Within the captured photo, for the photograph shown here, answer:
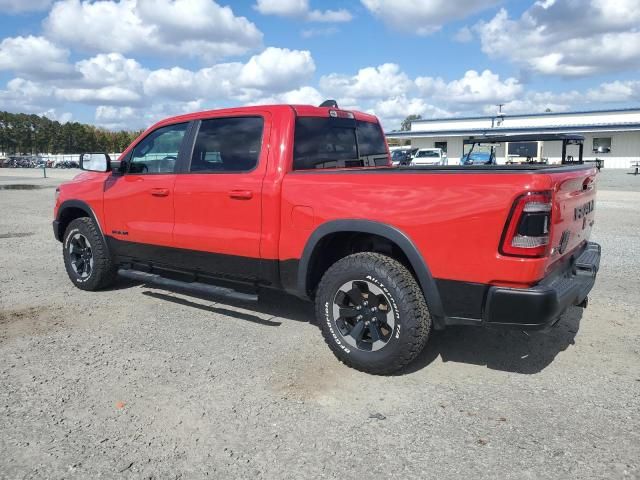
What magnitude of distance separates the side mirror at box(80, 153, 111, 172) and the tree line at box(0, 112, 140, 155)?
110275 mm

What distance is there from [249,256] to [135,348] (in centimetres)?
115

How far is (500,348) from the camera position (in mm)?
4102

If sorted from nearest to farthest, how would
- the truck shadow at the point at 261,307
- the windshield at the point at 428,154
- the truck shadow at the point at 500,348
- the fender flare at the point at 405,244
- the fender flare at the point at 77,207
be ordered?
the fender flare at the point at 405,244, the truck shadow at the point at 500,348, the truck shadow at the point at 261,307, the fender flare at the point at 77,207, the windshield at the point at 428,154

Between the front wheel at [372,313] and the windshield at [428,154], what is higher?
the windshield at [428,154]

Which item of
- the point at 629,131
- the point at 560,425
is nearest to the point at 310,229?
the point at 560,425

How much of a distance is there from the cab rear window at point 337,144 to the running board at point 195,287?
1.13 metres

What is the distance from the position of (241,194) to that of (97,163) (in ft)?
6.17

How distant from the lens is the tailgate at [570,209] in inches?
121

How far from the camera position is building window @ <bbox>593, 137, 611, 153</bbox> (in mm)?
42812

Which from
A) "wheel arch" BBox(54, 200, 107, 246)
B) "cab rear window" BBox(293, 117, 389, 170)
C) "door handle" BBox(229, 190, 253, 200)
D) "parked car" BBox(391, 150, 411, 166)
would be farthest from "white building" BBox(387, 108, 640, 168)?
"door handle" BBox(229, 190, 253, 200)

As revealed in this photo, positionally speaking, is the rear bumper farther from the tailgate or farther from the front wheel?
the front wheel

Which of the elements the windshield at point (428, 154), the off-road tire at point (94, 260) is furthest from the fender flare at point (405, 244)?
the windshield at point (428, 154)

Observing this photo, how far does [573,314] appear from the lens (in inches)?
191

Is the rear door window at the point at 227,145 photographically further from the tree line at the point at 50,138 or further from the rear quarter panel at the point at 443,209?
the tree line at the point at 50,138
